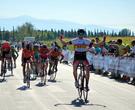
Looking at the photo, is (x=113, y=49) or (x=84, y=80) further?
(x=113, y=49)

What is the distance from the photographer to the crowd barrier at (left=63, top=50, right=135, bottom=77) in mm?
23872

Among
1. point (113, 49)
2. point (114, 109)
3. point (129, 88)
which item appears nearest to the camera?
point (114, 109)

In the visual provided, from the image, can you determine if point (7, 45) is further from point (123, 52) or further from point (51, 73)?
point (123, 52)

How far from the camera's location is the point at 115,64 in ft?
87.9

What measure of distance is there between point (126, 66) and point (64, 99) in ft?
29.8

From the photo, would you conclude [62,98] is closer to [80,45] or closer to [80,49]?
[80,49]

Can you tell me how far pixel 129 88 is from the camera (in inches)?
809

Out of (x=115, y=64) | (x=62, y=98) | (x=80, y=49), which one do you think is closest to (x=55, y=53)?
(x=115, y=64)

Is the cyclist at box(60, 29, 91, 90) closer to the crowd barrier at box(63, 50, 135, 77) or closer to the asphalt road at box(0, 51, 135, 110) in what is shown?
the asphalt road at box(0, 51, 135, 110)

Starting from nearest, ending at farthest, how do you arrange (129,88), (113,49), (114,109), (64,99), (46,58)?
(114,109)
(64,99)
(129,88)
(46,58)
(113,49)

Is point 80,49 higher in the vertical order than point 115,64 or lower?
higher

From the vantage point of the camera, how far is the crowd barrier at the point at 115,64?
23.9 m

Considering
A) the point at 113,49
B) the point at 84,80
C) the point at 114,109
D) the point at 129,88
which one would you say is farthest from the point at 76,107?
the point at 113,49

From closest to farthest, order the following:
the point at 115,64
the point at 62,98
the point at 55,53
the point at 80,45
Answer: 1. the point at 80,45
2. the point at 62,98
3. the point at 55,53
4. the point at 115,64
